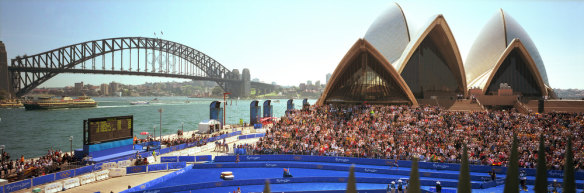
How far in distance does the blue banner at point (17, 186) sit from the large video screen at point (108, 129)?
674 centimetres

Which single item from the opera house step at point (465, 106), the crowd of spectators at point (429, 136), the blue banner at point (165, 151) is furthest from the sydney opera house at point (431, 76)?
the blue banner at point (165, 151)

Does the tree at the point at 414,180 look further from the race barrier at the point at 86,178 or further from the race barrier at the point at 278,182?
the race barrier at the point at 86,178

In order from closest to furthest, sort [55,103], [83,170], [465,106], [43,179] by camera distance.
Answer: [43,179] < [83,170] < [465,106] < [55,103]

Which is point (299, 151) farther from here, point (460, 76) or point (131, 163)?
point (460, 76)

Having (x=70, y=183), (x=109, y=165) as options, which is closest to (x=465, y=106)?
(x=109, y=165)

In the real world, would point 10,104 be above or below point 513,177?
below

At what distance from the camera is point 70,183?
70.3 ft

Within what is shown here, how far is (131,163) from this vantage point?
26875 mm

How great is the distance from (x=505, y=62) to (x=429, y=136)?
2358 centimetres

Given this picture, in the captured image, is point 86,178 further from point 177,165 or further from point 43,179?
point 177,165

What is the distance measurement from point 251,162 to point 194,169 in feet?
14.9

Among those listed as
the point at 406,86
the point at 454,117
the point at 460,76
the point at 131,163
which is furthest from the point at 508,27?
the point at 131,163

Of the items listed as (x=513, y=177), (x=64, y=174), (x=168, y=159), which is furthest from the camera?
(x=168, y=159)

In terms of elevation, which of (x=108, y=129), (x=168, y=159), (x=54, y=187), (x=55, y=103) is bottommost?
(x=54, y=187)
